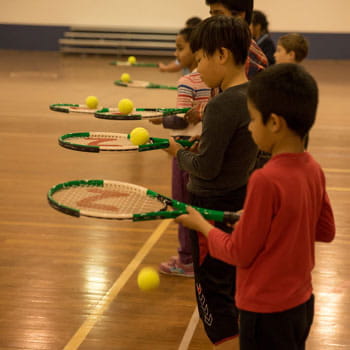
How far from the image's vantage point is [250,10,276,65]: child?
21.4 feet

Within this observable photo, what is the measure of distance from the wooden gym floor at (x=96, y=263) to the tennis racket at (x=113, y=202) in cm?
101

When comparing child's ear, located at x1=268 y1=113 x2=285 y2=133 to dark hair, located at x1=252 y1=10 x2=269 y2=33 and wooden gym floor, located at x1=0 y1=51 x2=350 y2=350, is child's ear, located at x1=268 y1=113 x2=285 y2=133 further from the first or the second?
dark hair, located at x1=252 y1=10 x2=269 y2=33

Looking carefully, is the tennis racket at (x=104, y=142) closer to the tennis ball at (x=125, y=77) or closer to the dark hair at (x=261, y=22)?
the dark hair at (x=261, y=22)

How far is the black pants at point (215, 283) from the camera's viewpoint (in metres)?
2.84

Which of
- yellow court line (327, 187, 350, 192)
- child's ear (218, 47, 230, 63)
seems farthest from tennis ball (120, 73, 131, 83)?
child's ear (218, 47, 230, 63)

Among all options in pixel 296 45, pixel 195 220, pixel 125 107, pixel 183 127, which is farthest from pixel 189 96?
pixel 296 45

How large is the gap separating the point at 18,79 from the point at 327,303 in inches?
480

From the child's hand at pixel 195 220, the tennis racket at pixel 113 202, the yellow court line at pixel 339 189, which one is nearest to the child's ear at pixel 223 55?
the tennis racket at pixel 113 202

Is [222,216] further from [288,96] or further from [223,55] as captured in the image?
[223,55]

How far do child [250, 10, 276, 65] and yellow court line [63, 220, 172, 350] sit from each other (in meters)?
2.29

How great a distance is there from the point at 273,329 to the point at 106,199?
0.97 m

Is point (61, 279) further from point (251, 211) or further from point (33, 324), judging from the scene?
point (251, 211)

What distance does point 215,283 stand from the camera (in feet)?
9.39

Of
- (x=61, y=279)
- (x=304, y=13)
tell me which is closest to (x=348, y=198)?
(x=61, y=279)
